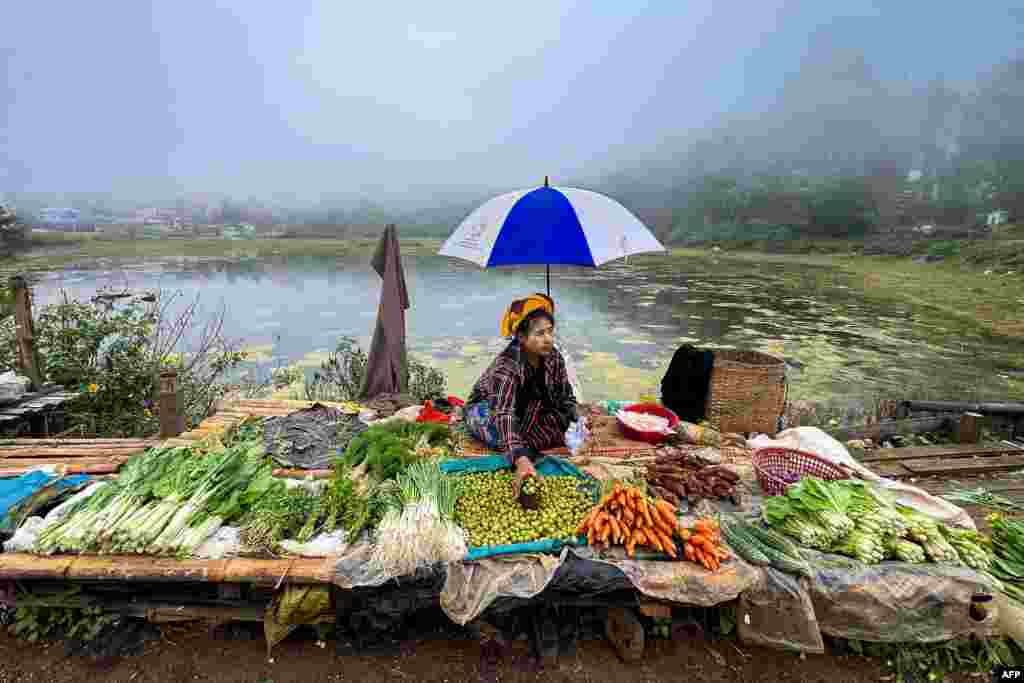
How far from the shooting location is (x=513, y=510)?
2.50 meters

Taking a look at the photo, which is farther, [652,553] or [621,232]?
[621,232]

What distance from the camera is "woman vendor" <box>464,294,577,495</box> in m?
2.97

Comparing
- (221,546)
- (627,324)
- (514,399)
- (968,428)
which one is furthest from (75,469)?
(627,324)

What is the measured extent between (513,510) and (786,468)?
5.29 feet

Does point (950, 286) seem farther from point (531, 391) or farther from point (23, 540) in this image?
point (23, 540)

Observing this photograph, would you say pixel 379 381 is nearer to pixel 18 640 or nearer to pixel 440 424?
pixel 440 424

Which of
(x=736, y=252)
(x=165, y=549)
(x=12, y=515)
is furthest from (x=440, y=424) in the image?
(x=736, y=252)

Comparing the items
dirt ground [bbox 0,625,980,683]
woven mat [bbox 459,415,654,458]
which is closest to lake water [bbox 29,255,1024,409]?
woven mat [bbox 459,415,654,458]

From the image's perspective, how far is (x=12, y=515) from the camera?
7.54 feet

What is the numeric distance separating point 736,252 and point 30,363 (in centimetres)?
3468

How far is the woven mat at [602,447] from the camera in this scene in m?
3.36

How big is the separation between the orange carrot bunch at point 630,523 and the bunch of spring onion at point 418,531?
0.61 metres

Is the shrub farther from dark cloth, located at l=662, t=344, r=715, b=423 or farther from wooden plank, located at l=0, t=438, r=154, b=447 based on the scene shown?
dark cloth, located at l=662, t=344, r=715, b=423

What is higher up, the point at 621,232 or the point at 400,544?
the point at 621,232
